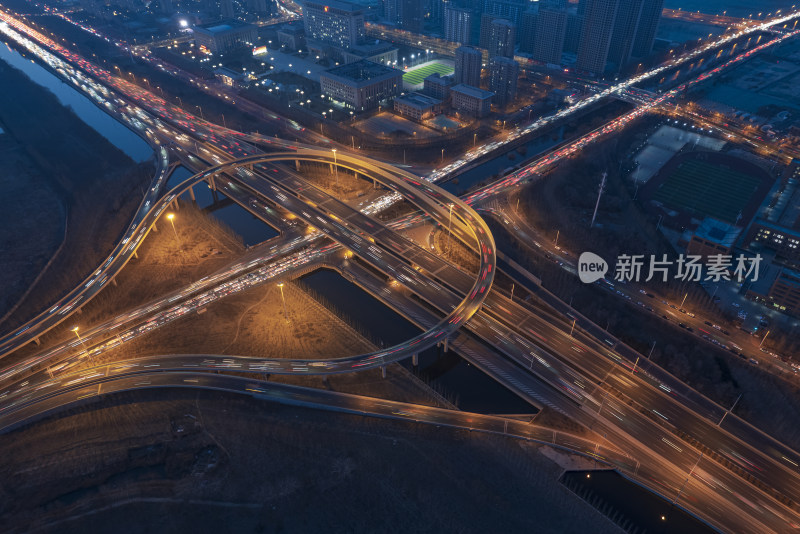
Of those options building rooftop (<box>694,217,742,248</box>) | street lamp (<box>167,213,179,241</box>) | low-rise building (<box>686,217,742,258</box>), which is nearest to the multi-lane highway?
street lamp (<box>167,213,179,241</box>)

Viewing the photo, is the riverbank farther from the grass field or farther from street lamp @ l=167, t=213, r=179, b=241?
the grass field

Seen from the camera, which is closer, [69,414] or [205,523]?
[205,523]

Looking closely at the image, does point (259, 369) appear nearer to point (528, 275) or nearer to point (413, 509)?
point (413, 509)

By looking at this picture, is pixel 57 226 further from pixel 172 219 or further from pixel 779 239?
pixel 779 239

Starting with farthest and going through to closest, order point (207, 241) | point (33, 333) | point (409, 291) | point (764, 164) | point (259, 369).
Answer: point (764, 164)
point (207, 241)
point (409, 291)
point (33, 333)
point (259, 369)

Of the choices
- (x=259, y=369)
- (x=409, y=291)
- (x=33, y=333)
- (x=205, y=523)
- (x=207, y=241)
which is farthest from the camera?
(x=207, y=241)

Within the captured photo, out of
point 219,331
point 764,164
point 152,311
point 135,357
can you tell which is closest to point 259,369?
point 219,331

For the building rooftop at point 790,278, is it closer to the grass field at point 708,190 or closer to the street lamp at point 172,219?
the grass field at point 708,190
